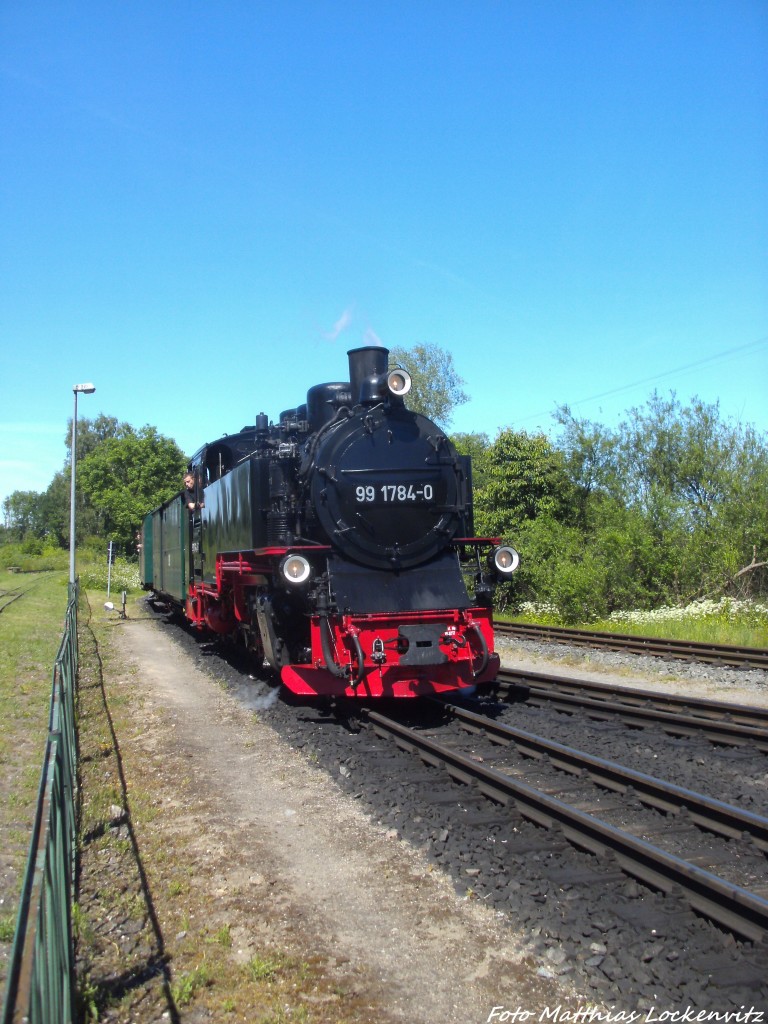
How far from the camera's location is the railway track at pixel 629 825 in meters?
3.91

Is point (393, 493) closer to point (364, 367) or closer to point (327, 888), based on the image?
point (364, 367)

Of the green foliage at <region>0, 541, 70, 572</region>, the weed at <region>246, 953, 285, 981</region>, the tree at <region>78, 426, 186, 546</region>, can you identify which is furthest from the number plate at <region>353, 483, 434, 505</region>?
the green foliage at <region>0, 541, 70, 572</region>

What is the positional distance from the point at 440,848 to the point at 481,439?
2160 inches

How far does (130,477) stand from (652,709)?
5213cm

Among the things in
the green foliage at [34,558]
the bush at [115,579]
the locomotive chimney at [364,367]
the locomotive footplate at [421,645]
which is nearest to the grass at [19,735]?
the locomotive footplate at [421,645]

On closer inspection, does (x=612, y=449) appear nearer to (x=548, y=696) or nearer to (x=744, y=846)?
(x=548, y=696)

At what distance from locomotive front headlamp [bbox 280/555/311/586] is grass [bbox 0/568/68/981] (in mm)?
2748

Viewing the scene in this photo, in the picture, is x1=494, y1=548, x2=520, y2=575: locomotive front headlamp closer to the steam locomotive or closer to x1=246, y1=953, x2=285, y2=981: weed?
the steam locomotive

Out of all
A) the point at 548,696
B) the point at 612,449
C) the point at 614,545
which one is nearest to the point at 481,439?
the point at 612,449

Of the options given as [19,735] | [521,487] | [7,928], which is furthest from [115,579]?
[7,928]

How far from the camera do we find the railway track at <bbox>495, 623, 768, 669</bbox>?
40.4 feet

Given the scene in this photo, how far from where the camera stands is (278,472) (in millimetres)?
8961

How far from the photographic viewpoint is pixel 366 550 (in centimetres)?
840

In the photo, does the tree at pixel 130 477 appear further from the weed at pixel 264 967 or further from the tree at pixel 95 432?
the weed at pixel 264 967
